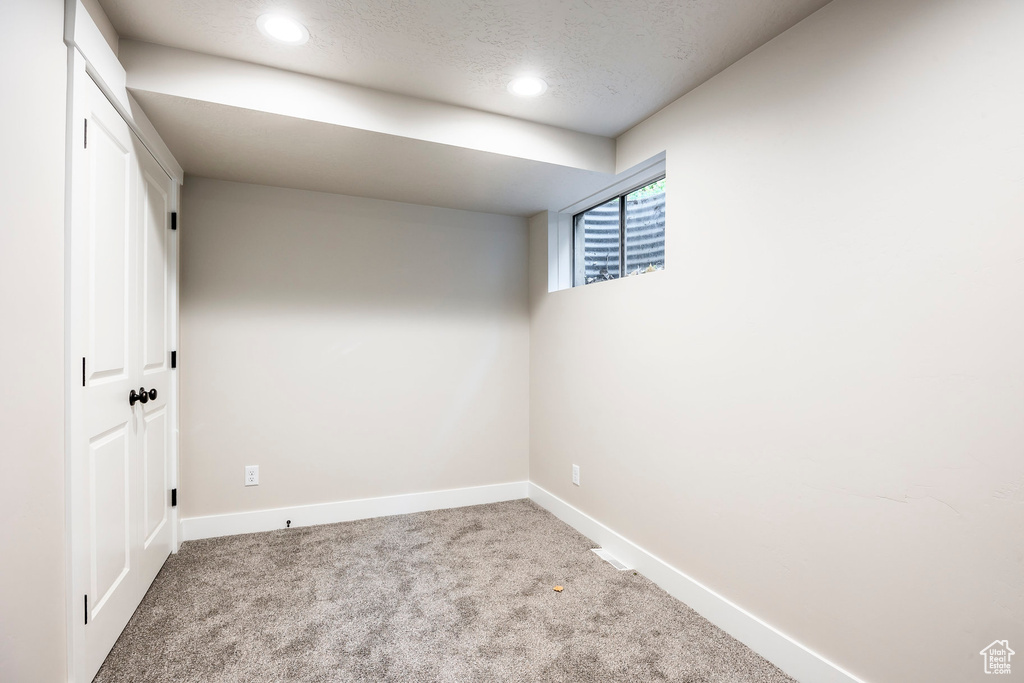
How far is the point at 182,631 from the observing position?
187 cm

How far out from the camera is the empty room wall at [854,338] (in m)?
A: 1.21

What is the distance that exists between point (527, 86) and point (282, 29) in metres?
0.99

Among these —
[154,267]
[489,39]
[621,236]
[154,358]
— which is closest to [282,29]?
[489,39]

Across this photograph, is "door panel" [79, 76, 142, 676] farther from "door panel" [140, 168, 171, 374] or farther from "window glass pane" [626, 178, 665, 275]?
"window glass pane" [626, 178, 665, 275]

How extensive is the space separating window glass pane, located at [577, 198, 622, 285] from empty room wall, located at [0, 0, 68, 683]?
8.16 feet

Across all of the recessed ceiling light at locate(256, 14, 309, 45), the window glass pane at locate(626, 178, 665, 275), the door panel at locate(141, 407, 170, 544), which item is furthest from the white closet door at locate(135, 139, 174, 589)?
the window glass pane at locate(626, 178, 665, 275)

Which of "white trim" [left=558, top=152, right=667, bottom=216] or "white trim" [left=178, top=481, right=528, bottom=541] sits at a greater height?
"white trim" [left=558, top=152, right=667, bottom=216]

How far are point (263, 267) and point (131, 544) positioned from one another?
5.31 feet

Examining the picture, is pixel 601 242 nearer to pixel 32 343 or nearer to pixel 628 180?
pixel 628 180

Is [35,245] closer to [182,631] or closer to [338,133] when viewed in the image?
[338,133]

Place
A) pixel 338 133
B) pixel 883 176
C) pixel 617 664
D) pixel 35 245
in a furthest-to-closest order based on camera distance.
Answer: pixel 338 133
pixel 617 664
pixel 883 176
pixel 35 245

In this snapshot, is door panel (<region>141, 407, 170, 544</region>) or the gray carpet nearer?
the gray carpet

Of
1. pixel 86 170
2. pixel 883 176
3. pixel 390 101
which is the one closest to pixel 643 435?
pixel 883 176

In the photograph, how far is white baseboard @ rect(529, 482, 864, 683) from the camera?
1597 millimetres
